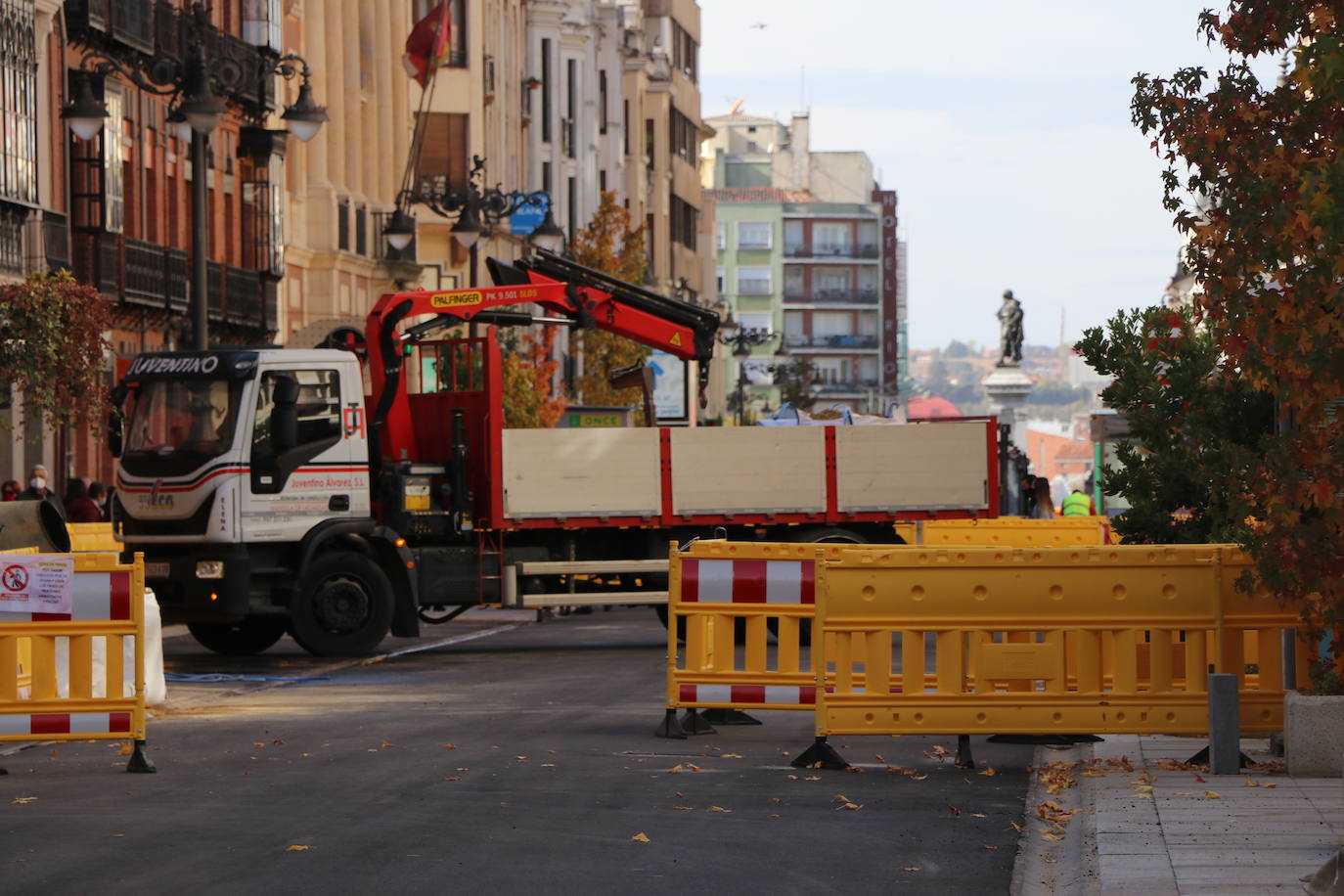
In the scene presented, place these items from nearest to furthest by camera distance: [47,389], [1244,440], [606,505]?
[1244,440], [606,505], [47,389]

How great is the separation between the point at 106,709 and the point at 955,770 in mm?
4582

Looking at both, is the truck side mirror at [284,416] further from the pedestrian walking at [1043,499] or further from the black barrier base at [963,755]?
the pedestrian walking at [1043,499]

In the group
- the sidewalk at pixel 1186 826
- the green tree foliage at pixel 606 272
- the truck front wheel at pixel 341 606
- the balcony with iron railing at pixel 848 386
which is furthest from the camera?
the balcony with iron railing at pixel 848 386

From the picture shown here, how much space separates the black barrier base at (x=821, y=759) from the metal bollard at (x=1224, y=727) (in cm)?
201

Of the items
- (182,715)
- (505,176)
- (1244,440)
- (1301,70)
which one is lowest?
(182,715)

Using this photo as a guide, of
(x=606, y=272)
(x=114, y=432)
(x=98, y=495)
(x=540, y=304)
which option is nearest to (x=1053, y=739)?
(x=114, y=432)

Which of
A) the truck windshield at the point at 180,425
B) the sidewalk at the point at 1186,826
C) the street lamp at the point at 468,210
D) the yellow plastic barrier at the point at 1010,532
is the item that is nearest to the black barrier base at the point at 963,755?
the sidewalk at the point at 1186,826

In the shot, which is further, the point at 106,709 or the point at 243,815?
→ the point at 106,709

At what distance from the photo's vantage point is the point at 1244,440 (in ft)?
53.8

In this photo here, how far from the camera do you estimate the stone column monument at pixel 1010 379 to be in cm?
9938

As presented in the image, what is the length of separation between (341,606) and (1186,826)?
564 inches

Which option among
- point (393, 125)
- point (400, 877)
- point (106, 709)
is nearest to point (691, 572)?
point (106, 709)

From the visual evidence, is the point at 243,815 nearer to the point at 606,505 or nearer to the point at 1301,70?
the point at 1301,70

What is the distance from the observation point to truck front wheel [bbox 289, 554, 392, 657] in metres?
24.4
